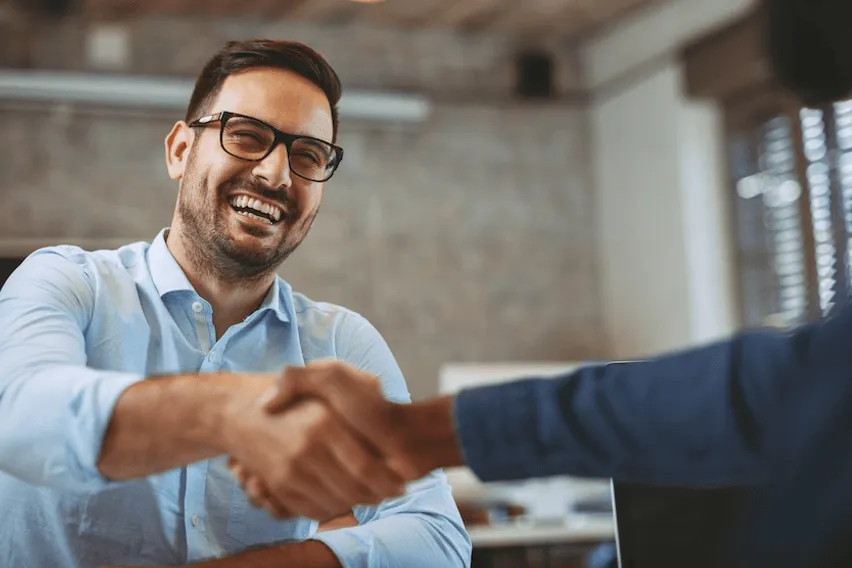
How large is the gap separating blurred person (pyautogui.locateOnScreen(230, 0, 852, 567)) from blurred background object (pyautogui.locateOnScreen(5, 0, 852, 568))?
2.81m

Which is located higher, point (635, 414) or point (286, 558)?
point (635, 414)

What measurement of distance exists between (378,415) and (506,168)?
418 centimetres

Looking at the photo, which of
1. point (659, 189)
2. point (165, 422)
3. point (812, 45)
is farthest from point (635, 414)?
point (659, 189)

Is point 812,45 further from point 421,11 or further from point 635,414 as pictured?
point 421,11

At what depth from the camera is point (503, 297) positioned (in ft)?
16.0

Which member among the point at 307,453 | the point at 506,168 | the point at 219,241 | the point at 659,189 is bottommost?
the point at 307,453

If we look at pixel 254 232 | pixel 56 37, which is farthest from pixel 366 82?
pixel 254 232

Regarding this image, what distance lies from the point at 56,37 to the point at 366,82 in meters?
1.45

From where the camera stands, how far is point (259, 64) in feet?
3.98

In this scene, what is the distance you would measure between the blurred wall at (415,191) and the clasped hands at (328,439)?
3.40 m

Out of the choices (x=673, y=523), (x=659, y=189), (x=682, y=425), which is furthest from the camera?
(x=659, y=189)

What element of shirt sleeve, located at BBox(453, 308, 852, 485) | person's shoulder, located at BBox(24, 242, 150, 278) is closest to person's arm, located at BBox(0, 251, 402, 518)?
shirt sleeve, located at BBox(453, 308, 852, 485)

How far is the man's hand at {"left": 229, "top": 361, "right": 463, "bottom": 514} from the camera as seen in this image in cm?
87

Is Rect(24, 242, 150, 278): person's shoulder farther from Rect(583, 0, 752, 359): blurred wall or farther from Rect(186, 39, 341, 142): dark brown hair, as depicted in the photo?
Rect(583, 0, 752, 359): blurred wall
